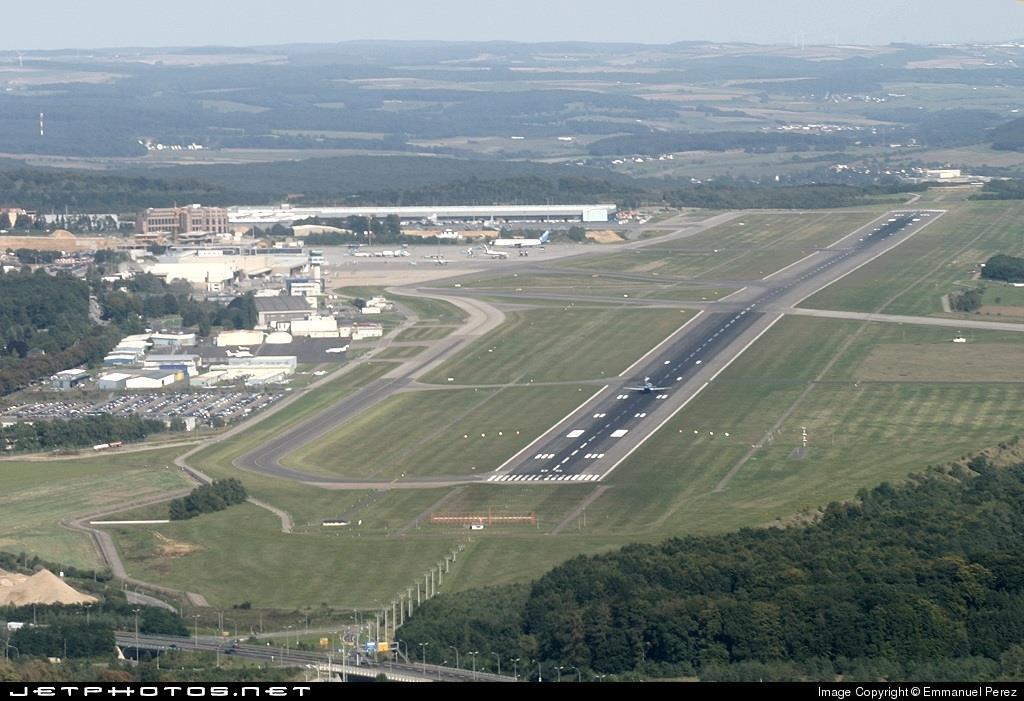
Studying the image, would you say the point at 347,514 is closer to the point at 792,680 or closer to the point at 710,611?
the point at 710,611

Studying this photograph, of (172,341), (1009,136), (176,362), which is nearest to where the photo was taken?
(176,362)

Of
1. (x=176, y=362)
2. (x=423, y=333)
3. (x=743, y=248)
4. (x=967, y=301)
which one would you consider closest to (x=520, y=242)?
(x=743, y=248)

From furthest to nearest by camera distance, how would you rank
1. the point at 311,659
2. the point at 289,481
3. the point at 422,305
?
1. the point at 422,305
2. the point at 289,481
3. the point at 311,659

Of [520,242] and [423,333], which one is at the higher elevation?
[423,333]

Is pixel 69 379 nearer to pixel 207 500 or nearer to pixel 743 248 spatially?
pixel 207 500

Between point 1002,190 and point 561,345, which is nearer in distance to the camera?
point 561,345
